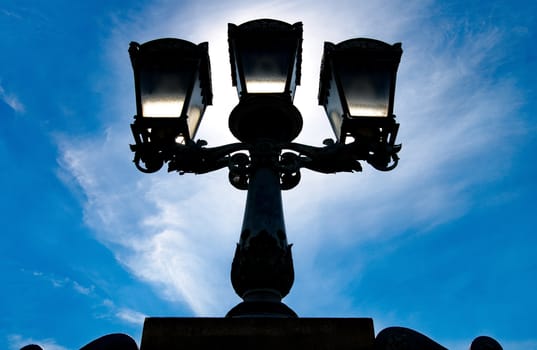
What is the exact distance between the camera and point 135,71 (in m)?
3.73

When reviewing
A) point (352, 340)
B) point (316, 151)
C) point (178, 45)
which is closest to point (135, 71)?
point (178, 45)

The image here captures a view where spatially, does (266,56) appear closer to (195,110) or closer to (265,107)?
(265,107)

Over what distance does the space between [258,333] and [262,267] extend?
0.56 m

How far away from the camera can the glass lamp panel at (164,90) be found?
3.62m

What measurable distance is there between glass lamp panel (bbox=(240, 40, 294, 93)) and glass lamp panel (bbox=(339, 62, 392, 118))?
1.47ft

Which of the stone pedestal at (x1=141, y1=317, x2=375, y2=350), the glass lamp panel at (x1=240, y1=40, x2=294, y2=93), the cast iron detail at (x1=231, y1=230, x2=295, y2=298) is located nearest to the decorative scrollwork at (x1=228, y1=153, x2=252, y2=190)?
the glass lamp panel at (x1=240, y1=40, x2=294, y2=93)

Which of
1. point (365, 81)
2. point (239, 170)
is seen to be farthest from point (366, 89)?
point (239, 170)

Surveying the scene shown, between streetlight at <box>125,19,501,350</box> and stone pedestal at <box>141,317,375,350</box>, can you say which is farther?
streetlight at <box>125,19,501,350</box>

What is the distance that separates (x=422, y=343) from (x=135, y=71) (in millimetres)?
2814

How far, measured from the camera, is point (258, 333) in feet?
7.63

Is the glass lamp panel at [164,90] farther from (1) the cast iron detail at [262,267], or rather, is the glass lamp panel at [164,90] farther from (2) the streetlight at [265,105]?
(1) the cast iron detail at [262,267]

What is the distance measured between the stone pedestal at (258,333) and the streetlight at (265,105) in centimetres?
134

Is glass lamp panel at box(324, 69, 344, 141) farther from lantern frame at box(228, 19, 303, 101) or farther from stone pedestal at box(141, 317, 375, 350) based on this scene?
stone pedestal at box(141, 317, 375, 350)

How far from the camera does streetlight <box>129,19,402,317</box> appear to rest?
3.59m
